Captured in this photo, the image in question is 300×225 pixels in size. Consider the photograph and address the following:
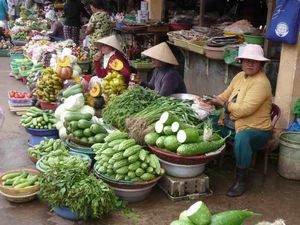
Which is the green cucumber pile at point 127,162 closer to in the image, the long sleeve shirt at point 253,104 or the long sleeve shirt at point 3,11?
the long sleeve shirt at point 253,104

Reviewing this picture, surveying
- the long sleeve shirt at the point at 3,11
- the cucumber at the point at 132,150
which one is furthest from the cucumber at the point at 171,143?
the long sleeve shirt at the point at 3,11

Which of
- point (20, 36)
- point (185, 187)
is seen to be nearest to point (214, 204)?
point (185, 187)

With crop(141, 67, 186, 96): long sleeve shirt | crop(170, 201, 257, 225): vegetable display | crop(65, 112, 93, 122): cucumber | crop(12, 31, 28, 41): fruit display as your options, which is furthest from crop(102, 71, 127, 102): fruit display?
crop(12, 31, 28, 41): fruit display

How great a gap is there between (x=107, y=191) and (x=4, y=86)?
599cm

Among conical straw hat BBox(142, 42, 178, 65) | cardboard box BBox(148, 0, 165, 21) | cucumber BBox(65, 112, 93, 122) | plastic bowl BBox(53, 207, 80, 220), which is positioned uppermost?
cardboard box BBox(148, 0, 165, 21)

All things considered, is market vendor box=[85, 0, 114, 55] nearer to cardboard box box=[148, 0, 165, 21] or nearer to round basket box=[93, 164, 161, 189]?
cardboard box box=[148, 0, 165, 21]

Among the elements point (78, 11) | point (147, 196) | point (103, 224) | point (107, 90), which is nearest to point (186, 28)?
point (107, 90)

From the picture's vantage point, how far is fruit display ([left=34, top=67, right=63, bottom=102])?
252 inches

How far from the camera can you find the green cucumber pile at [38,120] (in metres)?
5.17

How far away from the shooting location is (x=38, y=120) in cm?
520

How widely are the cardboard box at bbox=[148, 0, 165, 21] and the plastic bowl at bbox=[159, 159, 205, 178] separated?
5.40 m

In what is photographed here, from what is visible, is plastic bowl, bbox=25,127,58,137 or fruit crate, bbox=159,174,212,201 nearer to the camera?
fruit crate, bbox=159,174,212,201

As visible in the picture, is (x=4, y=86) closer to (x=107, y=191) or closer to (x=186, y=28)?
(x=186, y=28)

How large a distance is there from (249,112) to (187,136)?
2.35ft
